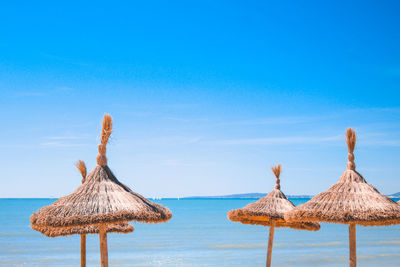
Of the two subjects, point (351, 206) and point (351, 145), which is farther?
point (351, 145)

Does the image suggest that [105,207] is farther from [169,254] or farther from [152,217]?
[169,254]

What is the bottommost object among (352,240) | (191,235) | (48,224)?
(191,235)

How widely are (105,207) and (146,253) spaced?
16.9 metres

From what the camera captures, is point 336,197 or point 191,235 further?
point 191,235

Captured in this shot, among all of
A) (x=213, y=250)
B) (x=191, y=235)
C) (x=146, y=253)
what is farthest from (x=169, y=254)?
(x=191, y=235)

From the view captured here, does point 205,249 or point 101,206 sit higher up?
point 101,206

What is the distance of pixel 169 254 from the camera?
2186cm

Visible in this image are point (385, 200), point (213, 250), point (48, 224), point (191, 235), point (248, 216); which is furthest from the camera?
point (191, 235)

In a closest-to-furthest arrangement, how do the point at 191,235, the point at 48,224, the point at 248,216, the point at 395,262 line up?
the point at 48,224 → the point at 248,216 → the point at 395,262 → the point at 191,235

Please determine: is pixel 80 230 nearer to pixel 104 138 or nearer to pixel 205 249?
pixel 104 138

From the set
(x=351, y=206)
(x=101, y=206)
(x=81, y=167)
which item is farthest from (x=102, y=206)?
(x=351, y=206)

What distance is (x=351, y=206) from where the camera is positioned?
21.4 feet

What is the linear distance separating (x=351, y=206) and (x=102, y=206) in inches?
131

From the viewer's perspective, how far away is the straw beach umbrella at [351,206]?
6344 mm
